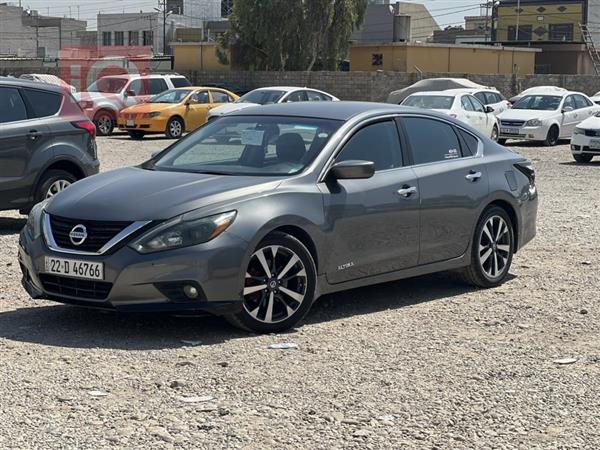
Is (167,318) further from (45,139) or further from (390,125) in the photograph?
(45,139)

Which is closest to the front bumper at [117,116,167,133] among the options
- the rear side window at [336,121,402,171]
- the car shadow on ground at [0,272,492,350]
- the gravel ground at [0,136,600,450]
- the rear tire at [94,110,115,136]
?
the rear tire at [94,110,115,136]

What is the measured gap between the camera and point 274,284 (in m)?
7.31

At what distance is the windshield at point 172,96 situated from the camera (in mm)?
31467

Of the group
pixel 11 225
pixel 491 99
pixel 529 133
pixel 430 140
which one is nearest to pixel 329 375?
pixel 430 140

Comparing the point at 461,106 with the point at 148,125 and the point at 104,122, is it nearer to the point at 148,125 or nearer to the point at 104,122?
the point at 148,125

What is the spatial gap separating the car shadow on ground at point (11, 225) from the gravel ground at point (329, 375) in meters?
3.06

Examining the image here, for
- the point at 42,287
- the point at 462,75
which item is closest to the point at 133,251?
the point at 42,287

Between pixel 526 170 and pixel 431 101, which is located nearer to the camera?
pixel 526 170

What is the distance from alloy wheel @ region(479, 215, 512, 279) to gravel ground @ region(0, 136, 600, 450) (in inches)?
8.2

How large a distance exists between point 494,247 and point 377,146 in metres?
1.57

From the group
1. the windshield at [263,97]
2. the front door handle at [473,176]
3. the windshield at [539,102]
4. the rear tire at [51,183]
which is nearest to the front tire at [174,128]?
A: the windshield at [263,97]

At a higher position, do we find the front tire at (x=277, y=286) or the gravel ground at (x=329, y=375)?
the front tire at (x=277, y=286)

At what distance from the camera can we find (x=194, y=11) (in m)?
97.0

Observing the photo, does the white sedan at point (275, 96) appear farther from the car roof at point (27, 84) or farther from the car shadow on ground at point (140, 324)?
the car shadow on ground at point (140, 324)
